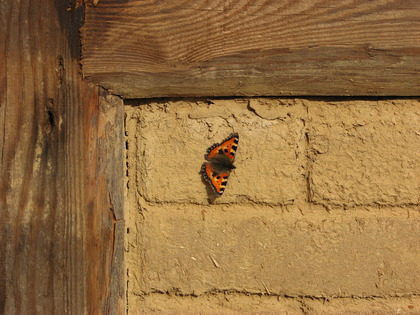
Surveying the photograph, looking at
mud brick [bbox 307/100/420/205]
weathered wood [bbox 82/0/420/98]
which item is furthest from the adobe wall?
weathered wood [bbox 82/0/420/98]

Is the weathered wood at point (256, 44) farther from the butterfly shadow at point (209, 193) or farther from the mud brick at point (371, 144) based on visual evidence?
the butterfly shadow at point (209, 193)

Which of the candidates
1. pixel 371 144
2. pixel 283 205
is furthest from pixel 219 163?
pixel 371 144

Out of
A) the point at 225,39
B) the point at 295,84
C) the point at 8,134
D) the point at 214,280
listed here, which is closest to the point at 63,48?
the point at 8,134

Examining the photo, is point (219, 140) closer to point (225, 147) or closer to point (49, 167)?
point (225, 147)

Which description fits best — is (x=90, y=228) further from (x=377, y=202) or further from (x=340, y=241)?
(x=377, y=202)

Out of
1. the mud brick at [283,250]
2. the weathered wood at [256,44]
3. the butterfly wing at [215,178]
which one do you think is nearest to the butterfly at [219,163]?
the butterfly wing at [215,178]

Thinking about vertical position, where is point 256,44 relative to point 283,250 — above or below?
above

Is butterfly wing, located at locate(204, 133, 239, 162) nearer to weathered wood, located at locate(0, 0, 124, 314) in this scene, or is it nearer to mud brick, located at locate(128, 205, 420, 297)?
mud brick, located at locate(128, 205, 420, 297)

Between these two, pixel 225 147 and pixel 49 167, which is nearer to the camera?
pixel 49 167
